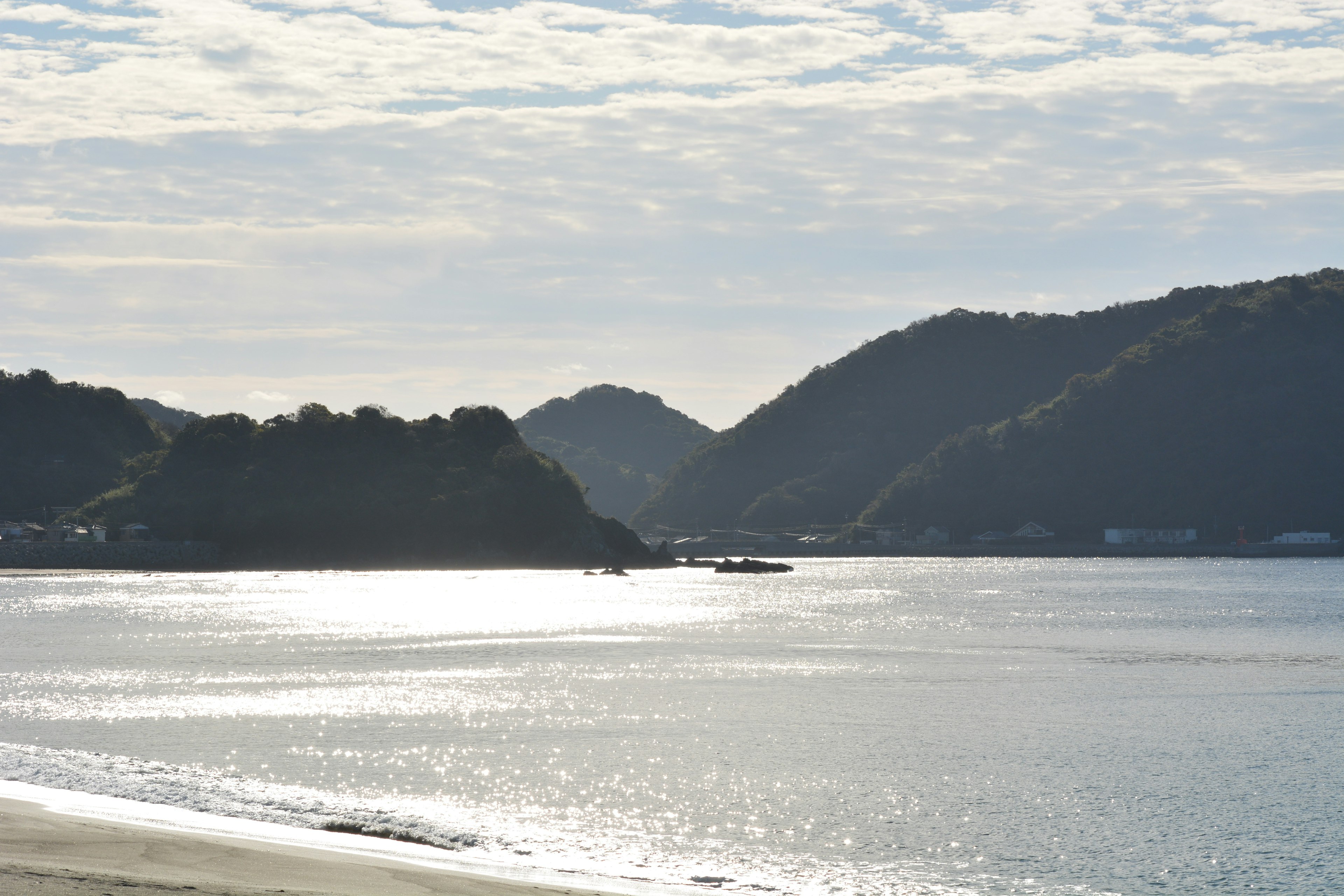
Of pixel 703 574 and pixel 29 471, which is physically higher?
pixel 29 471

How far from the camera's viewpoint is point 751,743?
25.8 m

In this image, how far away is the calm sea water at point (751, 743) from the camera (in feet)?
55.2

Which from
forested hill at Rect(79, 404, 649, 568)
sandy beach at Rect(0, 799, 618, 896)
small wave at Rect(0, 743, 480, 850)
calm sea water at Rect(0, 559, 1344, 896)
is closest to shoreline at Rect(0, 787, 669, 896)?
sandy beach at Rect(0, 799, 618, 896)

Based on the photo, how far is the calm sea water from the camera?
16.8 metres

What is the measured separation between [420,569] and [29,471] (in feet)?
219

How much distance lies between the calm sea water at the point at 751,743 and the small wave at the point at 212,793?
0.32ft

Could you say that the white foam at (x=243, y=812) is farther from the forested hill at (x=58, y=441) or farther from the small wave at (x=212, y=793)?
the forested hill at (x=58, y=441)

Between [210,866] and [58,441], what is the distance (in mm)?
192874

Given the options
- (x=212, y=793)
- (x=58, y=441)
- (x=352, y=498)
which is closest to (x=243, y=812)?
(x=212, y=793)

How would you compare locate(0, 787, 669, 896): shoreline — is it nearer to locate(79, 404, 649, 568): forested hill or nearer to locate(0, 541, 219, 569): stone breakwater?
locate(0, 541, 219, 569): stone breakwater

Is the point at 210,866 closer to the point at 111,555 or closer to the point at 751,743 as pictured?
the point at 751,743

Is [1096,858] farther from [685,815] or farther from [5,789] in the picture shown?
[5,789]

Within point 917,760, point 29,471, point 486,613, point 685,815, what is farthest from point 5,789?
point 29,471

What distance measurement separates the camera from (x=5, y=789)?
1922 cm
